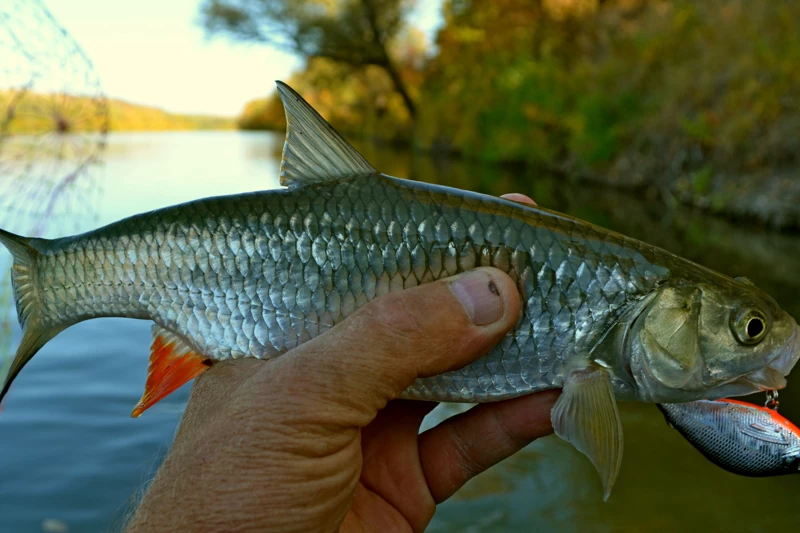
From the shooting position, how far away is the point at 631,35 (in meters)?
24.2

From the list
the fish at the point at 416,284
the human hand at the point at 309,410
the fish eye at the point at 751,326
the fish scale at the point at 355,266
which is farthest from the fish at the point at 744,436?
the human hand at the point at 309,410

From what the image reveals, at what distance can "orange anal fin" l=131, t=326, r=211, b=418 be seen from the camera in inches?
109

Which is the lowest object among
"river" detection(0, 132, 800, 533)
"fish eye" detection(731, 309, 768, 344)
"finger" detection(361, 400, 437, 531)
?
"river" detection(0, 132, 800, 533)

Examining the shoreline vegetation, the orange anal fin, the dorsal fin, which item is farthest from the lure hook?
the shoreline vegetation

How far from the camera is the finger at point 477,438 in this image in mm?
2957

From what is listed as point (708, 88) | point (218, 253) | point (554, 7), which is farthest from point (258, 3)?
point (218, 253)

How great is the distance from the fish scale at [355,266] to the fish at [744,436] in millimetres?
931

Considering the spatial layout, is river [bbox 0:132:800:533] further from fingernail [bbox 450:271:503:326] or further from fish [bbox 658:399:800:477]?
fish [bbox 658:399:800:477]

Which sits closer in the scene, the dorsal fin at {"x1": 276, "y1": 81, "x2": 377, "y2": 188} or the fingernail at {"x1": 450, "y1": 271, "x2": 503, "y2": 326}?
the fingernail at {"x1": 450, "y1": 271, "x2": 503, "y2": 326}

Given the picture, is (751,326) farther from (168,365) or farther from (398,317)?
(168,365)

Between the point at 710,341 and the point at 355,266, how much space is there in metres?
→ 1.36

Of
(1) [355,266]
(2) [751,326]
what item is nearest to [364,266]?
(1) [355,266]

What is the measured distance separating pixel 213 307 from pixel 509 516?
3448mm

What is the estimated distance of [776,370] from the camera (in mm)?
2535
